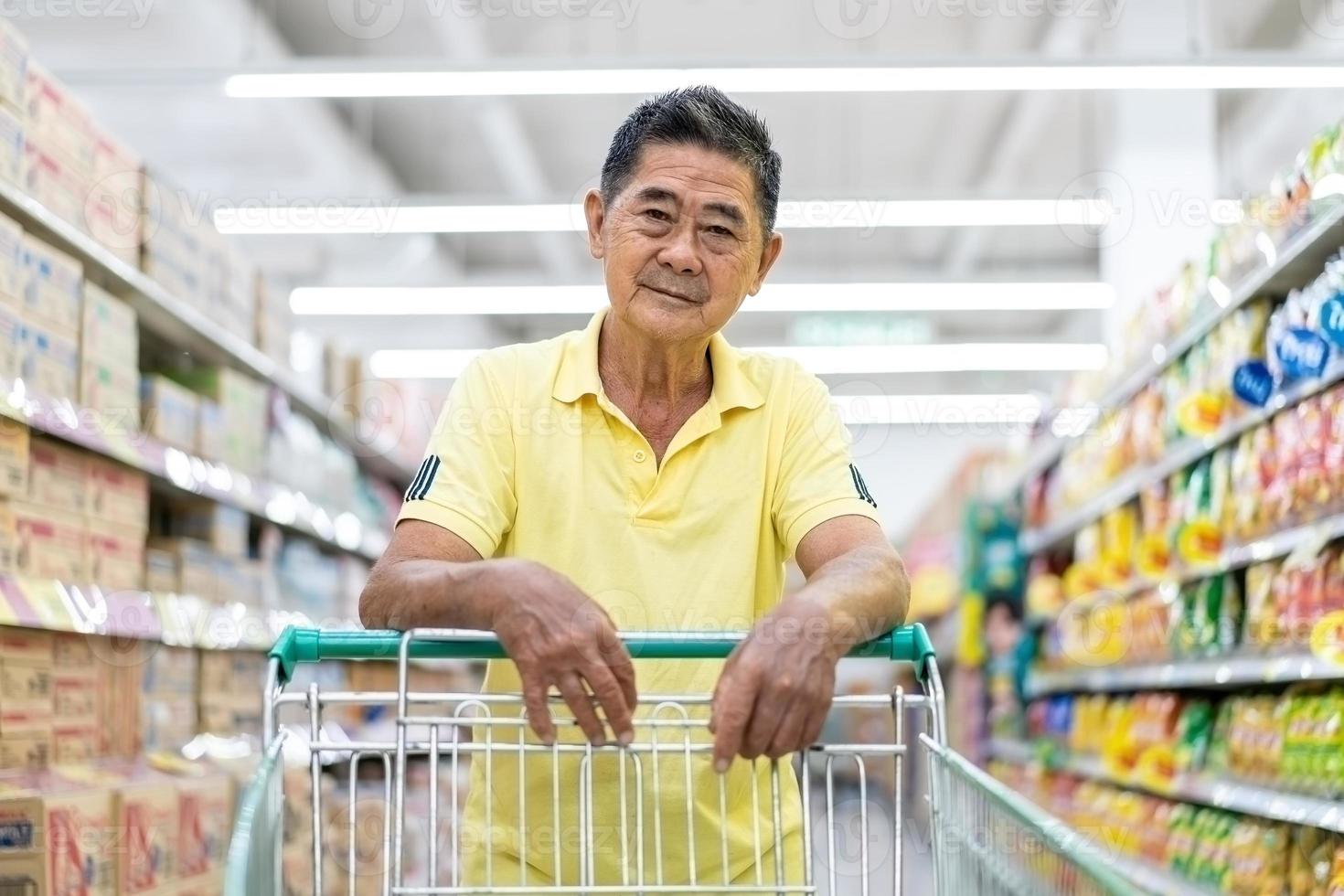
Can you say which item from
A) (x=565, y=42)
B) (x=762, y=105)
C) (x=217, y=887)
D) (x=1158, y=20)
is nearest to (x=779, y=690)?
(x=217, y=887)

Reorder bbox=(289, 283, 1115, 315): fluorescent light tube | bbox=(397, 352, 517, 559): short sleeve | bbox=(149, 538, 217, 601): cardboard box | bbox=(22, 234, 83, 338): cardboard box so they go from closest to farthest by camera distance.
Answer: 1. bbox=(397, 352, 517, 559): short sleeve
2. bbox=(22, 234, 83, 338): cardboard box
3. bbox=(149, 538, 217, 601): cardboard box
4. bbox=(289, 283, 1115, 315): fluorescent light tube

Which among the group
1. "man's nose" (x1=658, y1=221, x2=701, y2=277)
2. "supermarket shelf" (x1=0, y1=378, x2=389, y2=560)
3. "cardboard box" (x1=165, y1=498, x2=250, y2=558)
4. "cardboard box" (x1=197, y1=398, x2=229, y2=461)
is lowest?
"cardboard box" (x1=165, y1=498, x2=250, y2=558)

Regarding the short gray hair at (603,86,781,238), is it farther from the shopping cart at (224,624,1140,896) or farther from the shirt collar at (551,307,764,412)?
the shopping cart at (224,624,1140,896)

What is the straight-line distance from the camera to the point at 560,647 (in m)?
1.46

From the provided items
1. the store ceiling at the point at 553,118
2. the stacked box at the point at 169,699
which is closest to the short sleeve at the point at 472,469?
the stacked box at the point at 169,699

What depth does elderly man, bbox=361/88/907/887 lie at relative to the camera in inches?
69.1

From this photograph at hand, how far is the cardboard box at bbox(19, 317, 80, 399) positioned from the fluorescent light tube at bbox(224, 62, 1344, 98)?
111 inches

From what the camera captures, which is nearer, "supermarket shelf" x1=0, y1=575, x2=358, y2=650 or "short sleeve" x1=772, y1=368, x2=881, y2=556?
"short sleeve" x1=772, y1=368, x2=881, y2=556

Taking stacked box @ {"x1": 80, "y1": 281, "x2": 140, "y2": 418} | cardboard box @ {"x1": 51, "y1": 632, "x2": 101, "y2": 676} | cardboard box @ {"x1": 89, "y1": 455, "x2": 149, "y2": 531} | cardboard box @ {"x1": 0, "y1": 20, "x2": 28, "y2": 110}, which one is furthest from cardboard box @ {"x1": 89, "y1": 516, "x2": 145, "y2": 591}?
cardboard box @ {"x1": 0, "y1": 20, "x2": 28, "y2": 110}

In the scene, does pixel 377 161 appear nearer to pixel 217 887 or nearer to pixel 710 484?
pixel 217 887

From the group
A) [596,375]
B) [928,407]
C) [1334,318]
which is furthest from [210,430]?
[928,407]

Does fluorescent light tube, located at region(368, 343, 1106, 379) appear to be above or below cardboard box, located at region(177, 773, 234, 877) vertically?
above

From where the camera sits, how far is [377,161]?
11.4 meters

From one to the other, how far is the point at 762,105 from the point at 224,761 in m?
6.86
